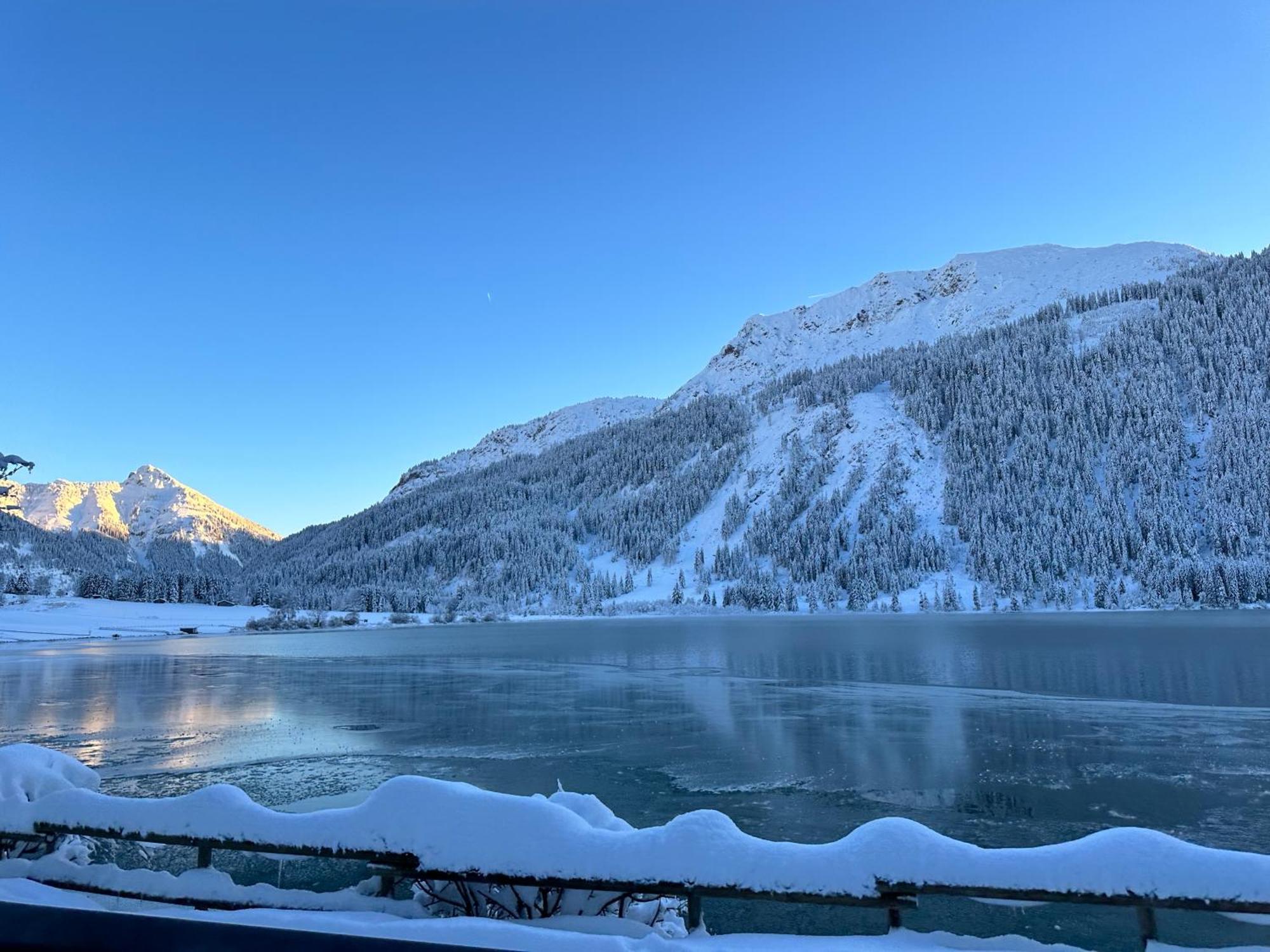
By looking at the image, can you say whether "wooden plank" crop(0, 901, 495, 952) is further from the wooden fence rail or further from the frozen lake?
the frozen lake

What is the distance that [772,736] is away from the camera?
75.0 ft

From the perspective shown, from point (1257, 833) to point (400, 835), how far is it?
591 inches

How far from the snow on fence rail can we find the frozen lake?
5.39 metres

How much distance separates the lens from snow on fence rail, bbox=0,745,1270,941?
503 centimetres

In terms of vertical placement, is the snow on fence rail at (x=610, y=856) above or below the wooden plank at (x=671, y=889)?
above

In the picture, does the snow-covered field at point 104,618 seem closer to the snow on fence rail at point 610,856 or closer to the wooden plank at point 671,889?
the snow on fence rail at point 610,856

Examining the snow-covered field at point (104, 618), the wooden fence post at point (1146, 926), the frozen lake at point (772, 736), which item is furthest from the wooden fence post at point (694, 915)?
the snow-covered field at point (104, 618)

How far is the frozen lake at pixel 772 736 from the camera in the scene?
14328 millimetres

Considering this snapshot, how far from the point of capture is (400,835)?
5.86m

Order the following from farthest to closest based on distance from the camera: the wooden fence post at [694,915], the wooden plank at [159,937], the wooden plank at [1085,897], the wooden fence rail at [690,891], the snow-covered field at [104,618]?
the snow-covered field at [104,618], the wooden fence post at [694,915], the wooden fence rail at [690,891], the wooden plank at [1085,897], the wooden plank at [159,937]

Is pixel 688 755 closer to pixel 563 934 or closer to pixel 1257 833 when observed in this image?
pixel 1257 833

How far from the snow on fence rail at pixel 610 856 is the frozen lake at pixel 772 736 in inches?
212

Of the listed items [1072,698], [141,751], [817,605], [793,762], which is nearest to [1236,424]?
[817,605]

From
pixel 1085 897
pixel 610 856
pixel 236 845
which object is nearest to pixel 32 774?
pixel 236 845
